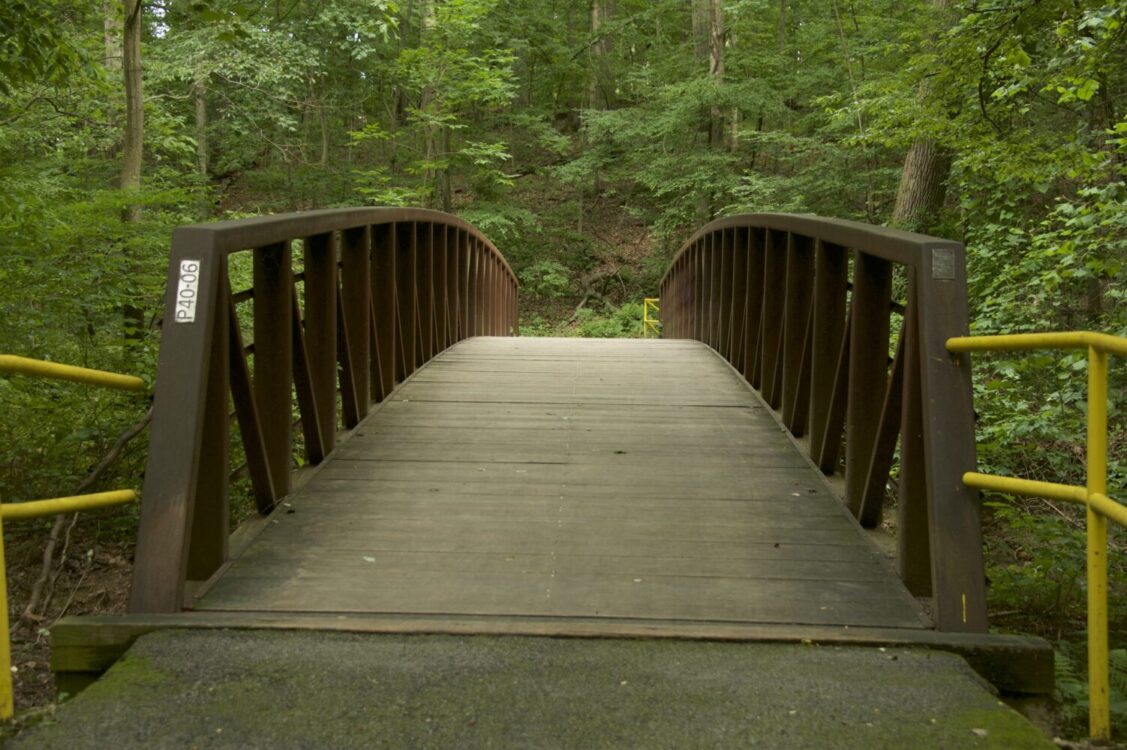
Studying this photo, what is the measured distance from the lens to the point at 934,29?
914 cm

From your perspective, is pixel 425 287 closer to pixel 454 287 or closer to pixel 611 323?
pixel 454 287

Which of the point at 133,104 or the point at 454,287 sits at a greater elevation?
the point at 133,104

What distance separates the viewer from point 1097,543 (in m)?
2.41

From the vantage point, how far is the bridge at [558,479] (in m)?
2.96

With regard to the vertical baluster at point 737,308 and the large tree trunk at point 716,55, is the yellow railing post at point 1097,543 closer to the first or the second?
the vertical baluster at point 737,308

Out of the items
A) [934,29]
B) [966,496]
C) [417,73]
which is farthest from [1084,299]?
[417,73]

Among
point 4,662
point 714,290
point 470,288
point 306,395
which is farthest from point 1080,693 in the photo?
point 470,288

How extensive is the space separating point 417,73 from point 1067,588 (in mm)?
16960

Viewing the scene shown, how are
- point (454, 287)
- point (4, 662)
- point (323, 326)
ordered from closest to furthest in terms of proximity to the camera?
1. point (4, 662)
2. point (323, 326)
3. point (454, 287)

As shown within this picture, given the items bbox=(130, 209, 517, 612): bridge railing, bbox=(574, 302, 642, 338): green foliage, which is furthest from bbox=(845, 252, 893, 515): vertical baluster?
bbox=(574, 302, 642, 338): green foliage

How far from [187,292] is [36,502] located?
1.01 m

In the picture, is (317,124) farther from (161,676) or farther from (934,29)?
(161,676)

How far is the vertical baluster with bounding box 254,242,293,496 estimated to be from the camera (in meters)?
4.07

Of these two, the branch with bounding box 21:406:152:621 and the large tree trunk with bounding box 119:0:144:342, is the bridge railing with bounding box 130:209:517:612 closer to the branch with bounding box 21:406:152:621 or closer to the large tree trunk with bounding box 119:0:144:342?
the branch with bounding box 21:406:152:621
